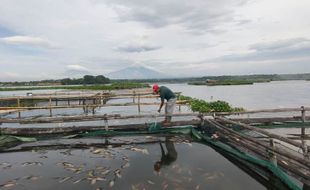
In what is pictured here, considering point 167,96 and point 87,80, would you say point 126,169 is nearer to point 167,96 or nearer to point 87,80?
point 167,96

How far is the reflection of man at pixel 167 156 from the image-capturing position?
8.69 metres

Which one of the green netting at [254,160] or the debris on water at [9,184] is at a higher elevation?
the green netting at [254,160]

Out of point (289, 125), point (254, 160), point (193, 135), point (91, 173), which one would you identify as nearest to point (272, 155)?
point (254, 160)

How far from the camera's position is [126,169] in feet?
27.2

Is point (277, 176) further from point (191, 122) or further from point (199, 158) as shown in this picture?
point (191, 122)

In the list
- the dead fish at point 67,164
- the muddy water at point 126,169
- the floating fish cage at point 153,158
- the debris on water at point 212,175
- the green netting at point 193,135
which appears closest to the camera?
the floating fish cage at point 153,158

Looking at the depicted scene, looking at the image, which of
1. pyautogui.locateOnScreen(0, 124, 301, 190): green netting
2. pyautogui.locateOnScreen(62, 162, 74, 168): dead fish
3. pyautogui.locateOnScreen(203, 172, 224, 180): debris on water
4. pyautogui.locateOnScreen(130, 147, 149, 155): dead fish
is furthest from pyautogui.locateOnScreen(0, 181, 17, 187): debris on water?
pyautogui.locateOnScreen(0, 124, 301, 190): green netting

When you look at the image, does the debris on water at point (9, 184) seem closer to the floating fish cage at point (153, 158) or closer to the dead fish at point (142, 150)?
the floating fish cage at point (153, 158)

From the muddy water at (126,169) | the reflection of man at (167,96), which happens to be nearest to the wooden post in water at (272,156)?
the muddy water at (126,169)

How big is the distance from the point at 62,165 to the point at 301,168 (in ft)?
20.7

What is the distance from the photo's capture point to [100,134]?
495 inches

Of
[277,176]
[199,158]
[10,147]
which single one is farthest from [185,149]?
[10,147]

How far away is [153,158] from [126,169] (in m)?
1.27

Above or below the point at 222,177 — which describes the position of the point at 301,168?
above
